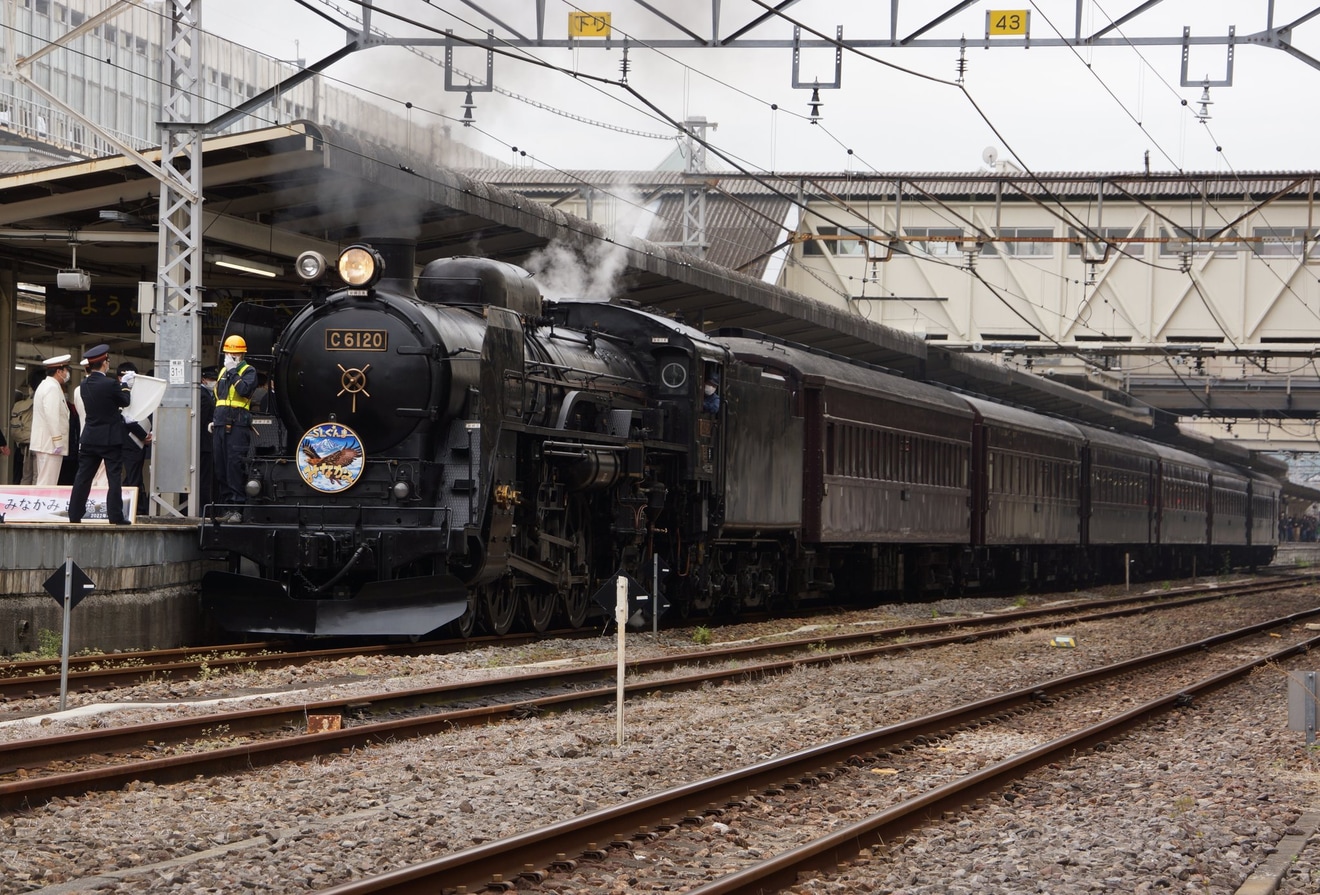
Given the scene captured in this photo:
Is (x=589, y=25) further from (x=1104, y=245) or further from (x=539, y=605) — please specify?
(x=1104, y=245)

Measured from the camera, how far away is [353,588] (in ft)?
46.7

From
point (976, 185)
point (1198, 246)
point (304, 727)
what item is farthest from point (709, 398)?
point (1198, 246)

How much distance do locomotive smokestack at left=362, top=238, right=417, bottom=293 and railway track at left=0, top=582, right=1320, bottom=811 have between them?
4174 millimetres

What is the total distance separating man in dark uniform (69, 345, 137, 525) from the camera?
13555 millimetres

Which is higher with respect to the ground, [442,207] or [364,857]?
[442,207]

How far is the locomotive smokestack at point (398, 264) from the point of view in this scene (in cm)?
1463

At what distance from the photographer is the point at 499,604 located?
1495 centimetres

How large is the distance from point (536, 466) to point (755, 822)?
754 centimetres

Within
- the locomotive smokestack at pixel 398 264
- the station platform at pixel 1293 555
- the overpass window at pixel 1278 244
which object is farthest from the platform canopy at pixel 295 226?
the station platform at pixel 1293 555

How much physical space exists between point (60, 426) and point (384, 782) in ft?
27.6

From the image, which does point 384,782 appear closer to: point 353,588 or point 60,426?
point 353,588

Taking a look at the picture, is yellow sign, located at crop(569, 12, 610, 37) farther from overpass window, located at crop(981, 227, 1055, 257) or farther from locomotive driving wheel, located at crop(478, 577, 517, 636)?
overpass window, located at crop(981, 227, 1055, 257)

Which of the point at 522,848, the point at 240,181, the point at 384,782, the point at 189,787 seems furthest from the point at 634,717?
the point at 240,181

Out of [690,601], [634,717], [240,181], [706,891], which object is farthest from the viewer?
[690,601]
